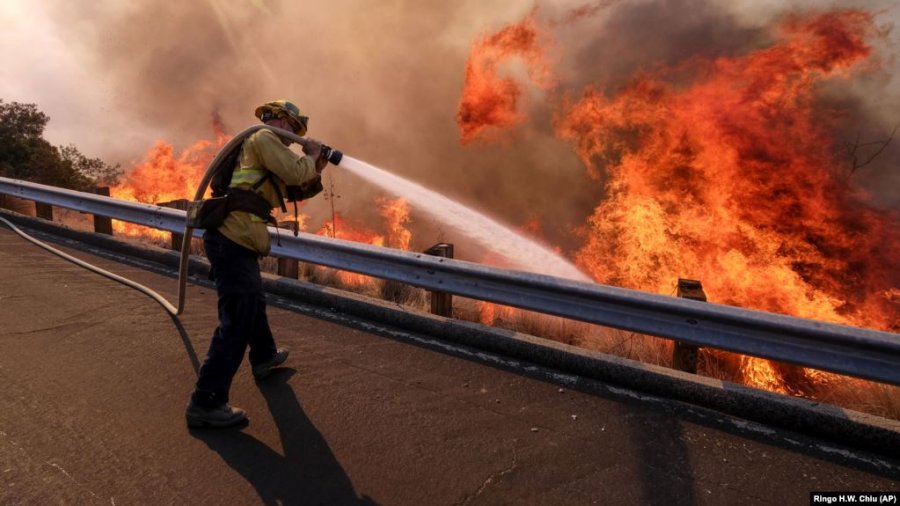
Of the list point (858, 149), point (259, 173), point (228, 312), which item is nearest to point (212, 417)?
point (228, 312)

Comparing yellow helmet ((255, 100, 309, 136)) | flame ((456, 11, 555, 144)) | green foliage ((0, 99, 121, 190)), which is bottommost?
yellow helmet ((255, 100, 309, 136))

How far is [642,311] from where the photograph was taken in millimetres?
3713

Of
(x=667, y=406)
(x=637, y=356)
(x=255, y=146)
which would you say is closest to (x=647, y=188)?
(x=637, y=356)

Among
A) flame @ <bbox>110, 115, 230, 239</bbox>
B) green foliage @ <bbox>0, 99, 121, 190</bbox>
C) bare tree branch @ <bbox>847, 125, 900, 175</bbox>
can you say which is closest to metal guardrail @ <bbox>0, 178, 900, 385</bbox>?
bare tree branch @ <bbox>847, 125, 900, 175</bbox>

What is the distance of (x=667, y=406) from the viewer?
3500mm

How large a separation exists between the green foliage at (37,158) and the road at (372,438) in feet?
45.3

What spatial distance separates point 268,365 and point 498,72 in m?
14.3

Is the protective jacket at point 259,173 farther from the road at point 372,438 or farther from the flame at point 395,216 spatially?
the flame at point 395,216

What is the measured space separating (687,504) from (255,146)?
9.85ft

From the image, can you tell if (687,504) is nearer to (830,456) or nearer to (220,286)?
(830,456)

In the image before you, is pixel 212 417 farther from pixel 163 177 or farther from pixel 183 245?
pixel 163 177

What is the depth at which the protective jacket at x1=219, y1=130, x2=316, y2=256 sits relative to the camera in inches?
130

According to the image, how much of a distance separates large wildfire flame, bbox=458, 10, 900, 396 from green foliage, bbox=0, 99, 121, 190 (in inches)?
608

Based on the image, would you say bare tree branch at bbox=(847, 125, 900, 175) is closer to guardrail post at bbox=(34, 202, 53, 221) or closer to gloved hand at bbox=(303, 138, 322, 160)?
gloved hand at bbox=(303, 138, 322, 160)
